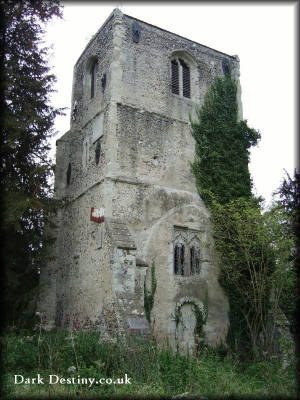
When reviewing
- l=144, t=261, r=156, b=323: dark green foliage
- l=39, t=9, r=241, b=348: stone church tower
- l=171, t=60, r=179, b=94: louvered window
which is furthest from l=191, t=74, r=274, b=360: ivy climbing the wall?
l=144, t=261, r=156, b=323: dark green foliage

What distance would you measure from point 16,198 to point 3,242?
1628 mm

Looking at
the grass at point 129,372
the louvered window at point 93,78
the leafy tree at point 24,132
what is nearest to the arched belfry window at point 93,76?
the louvered window at point 93,78

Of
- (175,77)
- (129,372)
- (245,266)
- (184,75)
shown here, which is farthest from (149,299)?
(184,75)

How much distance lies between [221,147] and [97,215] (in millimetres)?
6532

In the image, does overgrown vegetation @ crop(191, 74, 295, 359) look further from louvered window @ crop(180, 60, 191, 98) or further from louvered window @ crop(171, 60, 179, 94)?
louvered window @ crop(171, 60, 179, 94)

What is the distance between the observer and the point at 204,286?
56.4ft

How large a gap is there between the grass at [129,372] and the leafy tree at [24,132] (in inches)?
187

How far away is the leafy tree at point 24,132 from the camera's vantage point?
51.1 ft

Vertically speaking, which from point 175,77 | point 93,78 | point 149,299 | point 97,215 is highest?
point 93,78

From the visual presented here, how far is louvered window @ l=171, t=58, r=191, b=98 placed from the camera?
1959cm

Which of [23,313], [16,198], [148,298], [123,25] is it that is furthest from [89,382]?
[123,25]

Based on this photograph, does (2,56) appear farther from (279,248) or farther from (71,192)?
(279,248)

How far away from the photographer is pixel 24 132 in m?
16.5

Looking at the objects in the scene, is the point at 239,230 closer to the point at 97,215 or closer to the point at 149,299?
the point at 149,299
